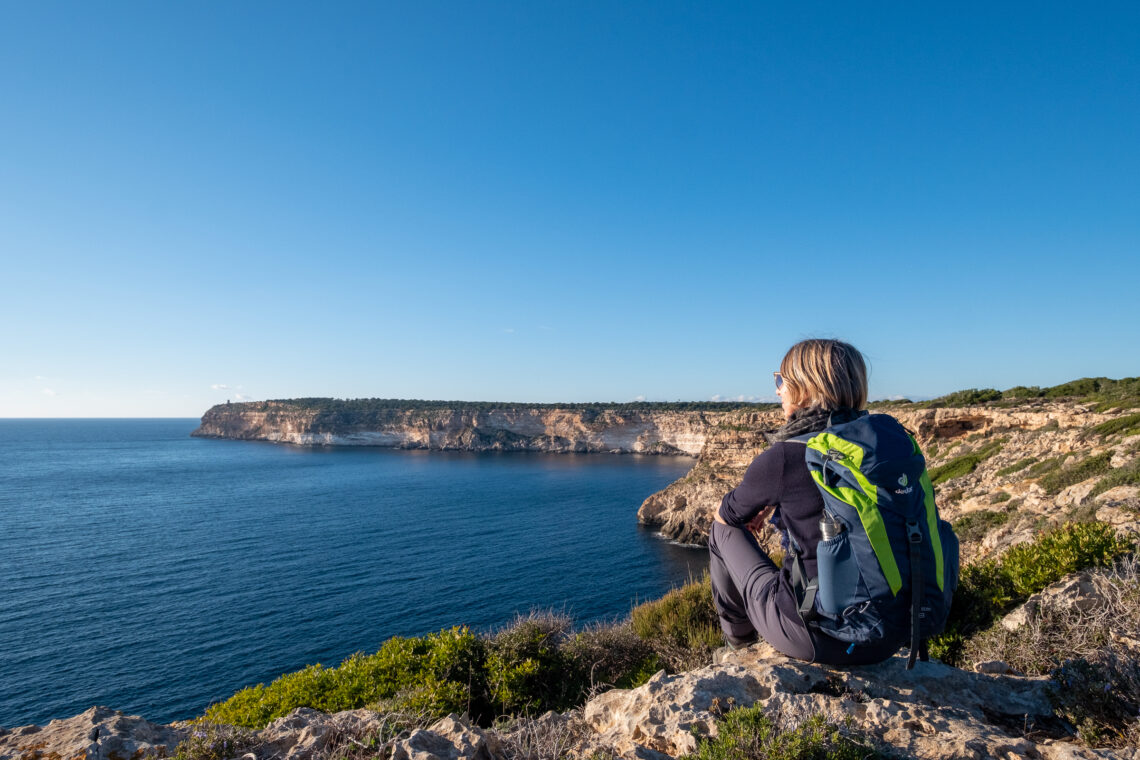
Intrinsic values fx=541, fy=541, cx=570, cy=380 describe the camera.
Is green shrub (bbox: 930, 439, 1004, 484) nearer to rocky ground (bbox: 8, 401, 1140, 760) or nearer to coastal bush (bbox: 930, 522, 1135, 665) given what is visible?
coastal bush (bbox: 930, 522, 1135, 665)

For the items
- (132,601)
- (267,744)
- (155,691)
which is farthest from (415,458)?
(267,744)

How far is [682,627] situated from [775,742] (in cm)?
462

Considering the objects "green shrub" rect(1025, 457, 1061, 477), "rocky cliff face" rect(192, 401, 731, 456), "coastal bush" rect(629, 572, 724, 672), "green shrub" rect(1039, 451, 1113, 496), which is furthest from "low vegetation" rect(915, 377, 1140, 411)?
"rocky cliff face" rect(192, 401, 731, 456)

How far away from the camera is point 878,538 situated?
2.34 meters

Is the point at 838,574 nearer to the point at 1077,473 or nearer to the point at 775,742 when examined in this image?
the point at 775,742

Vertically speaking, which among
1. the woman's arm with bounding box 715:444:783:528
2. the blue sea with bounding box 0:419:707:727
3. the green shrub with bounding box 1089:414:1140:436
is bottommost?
the blue sea with bounding box 0:419:707:727

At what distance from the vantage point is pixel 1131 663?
10.2 feet

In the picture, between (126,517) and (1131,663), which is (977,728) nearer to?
(1131,663)

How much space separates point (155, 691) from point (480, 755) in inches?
848

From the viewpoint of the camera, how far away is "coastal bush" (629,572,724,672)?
5527mm

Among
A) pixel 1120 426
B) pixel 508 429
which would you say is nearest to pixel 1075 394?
pixel 1120 426

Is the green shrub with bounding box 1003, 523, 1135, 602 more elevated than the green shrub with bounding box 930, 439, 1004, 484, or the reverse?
the green shrub with bounding box 1003, 523, 1135, 602

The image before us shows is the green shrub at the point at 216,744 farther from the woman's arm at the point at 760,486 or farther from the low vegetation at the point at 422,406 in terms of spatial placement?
the low vegetation at the point at 422,406

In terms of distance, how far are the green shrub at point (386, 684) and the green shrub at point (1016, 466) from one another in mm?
18664
